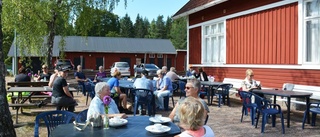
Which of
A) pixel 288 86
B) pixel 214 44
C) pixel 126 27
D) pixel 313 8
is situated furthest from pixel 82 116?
pixel 126 27

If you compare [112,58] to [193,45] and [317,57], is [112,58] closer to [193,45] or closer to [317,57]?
[193,45]

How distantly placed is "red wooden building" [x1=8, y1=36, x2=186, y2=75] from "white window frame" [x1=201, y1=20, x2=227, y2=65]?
71.5 feet

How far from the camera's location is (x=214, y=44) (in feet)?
45.4

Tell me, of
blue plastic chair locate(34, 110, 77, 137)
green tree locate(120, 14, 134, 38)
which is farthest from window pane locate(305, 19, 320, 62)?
green tree locate(120, 14, 134, 38)

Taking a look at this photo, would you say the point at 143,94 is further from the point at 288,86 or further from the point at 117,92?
the point at 288,86

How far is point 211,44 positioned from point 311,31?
545 centimetres

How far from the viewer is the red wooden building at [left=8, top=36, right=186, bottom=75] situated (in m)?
34.1

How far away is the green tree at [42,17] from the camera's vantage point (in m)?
13.9

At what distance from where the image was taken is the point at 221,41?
13.4 m

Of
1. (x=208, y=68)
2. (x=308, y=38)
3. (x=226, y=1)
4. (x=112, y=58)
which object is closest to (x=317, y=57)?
(x=308, y=38)

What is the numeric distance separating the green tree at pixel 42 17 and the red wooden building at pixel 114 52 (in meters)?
17.5

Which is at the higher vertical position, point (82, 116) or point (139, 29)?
point (139, 29)

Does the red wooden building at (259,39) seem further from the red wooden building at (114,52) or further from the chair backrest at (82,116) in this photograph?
the red wooden building at (114,52)

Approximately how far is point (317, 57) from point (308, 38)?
0.65 metres
